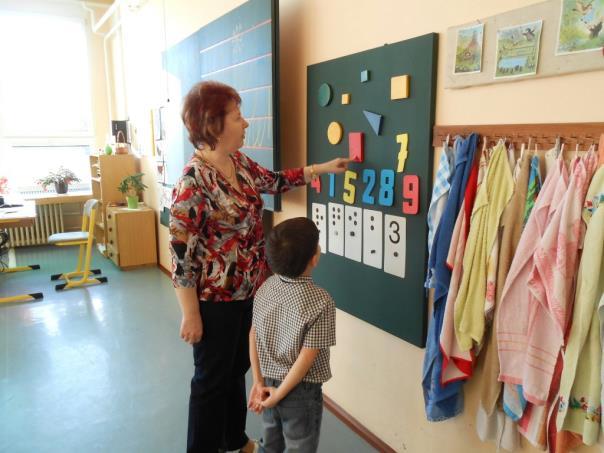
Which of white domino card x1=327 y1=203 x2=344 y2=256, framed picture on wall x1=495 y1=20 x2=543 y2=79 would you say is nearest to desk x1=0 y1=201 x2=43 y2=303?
white domino card x1=327 y1=203 x2=344 y2=256

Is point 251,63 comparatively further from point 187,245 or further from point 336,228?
point 187,245

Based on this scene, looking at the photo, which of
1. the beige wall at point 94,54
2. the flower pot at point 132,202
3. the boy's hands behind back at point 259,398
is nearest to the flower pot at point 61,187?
the beige wall at point 94,54

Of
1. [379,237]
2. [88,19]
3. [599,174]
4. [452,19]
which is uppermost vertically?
[88,19]

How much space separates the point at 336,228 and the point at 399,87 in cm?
70

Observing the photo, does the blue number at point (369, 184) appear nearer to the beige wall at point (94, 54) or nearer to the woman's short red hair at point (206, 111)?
the woman's short red hair at point (206, 111)

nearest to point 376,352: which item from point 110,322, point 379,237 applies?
point 379,237

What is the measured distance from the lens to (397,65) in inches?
67.1

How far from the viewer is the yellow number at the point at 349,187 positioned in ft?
6.47

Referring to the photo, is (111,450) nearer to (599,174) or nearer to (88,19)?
(599,174)

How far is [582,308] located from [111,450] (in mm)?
1980

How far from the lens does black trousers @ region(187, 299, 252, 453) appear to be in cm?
170

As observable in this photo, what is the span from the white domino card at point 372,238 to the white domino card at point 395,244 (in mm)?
33

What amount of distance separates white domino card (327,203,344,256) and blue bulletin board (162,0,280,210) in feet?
1.26

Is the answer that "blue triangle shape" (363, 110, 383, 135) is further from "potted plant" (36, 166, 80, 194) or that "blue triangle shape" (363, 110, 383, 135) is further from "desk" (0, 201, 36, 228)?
"potted plant" (36, 166, 80, 194)
